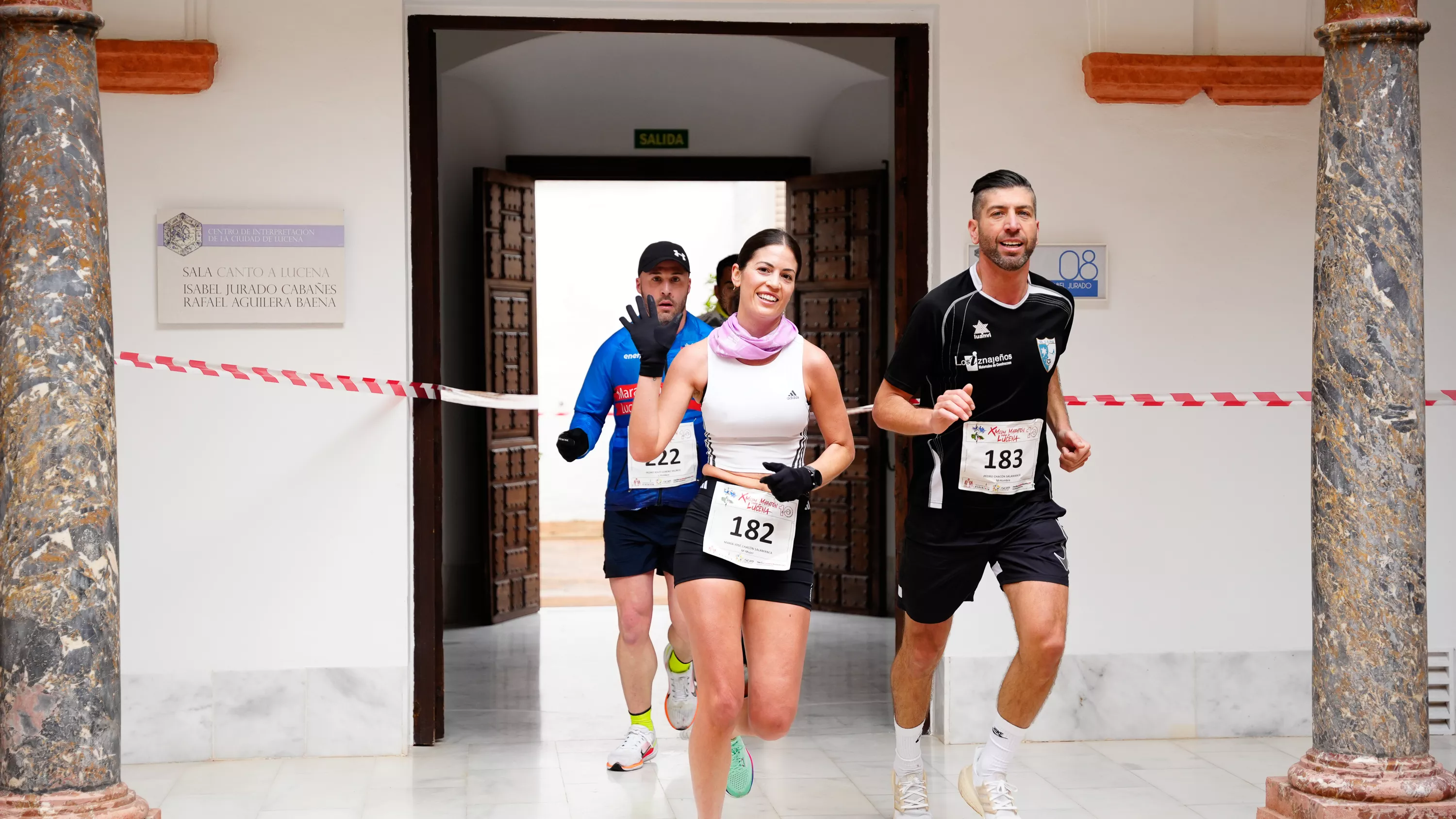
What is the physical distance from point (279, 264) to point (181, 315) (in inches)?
15.7

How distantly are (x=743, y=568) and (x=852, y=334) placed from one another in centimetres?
572

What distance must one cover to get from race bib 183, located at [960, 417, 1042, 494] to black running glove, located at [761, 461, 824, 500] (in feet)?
2.02

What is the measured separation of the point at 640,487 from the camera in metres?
5.02

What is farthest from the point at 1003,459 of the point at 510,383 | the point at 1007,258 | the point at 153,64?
the point at 510,383

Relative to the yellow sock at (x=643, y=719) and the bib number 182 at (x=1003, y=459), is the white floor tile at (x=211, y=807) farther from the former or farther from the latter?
the bib number 182 at (x=1003, y=459)

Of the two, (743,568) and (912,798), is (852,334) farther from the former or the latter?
(743,568)

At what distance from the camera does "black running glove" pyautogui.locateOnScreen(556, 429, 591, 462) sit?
16.0 ft

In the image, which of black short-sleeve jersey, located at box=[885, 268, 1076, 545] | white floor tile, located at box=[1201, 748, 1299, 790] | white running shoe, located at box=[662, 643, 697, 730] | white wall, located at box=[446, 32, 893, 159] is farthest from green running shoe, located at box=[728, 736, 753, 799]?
white wall, located at box=[446, 32, 893, 159]

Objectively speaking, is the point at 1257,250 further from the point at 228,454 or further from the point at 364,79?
the point at 228,454

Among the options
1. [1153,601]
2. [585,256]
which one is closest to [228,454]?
[1153,601]

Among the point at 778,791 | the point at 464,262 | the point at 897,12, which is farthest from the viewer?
the point at 464,262

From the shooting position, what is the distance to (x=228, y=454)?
208 inches

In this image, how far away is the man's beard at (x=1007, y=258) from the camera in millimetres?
4082

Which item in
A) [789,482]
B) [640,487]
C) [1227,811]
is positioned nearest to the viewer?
[789,482]
